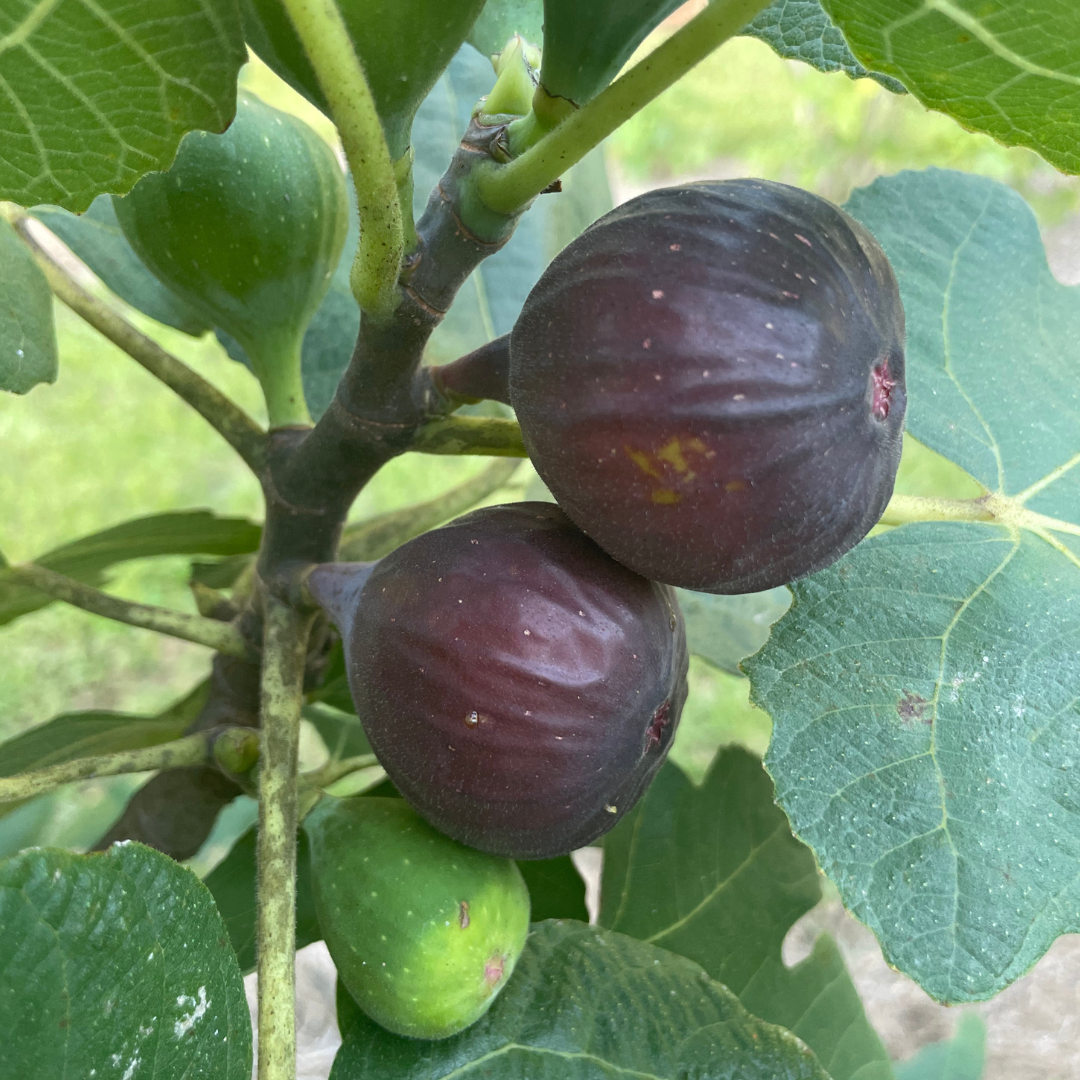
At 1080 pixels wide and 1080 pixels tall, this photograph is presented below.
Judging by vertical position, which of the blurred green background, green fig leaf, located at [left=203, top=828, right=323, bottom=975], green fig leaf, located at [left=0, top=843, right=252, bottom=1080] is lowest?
the blurred green background

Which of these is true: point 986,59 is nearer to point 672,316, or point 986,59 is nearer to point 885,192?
point 672,316

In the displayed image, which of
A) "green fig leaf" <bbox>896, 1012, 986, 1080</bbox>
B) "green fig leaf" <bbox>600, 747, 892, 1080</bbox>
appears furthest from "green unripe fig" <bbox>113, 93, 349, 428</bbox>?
"green fig leaf" <bbox>896, 1012, 986, 1080</bbox>

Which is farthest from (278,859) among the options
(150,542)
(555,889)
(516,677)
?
(150,542)

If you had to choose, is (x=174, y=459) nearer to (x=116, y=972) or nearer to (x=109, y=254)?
(x=109, y=254)

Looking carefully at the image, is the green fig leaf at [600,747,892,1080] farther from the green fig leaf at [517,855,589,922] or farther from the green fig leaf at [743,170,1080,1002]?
the green fig leaf at [743,170,1080,1002]

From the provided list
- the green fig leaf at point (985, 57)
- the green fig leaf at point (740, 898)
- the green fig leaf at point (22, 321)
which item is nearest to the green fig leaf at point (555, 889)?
the green fig leaf at point (740, 898)

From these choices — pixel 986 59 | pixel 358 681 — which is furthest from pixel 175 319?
pixel 986 59
